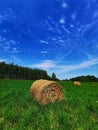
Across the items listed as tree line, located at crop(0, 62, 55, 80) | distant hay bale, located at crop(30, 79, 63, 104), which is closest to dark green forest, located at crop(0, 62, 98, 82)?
tree line, located at crop(0, 62, 55, 80)

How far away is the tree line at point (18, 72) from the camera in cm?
8004

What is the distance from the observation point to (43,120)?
19.5 ft

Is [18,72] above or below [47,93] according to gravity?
above

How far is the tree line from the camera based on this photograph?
8004cm

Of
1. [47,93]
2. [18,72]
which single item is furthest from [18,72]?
[47,93]

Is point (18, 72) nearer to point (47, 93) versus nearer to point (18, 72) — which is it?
point (18, 72)

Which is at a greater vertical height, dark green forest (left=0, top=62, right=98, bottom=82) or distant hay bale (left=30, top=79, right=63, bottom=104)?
dark green forest (left=0, top=62, right=98, bottom=82)

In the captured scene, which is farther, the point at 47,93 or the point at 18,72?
the point at 18,72

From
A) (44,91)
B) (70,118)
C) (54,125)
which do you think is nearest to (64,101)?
(44,91)

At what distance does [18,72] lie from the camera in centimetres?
8388

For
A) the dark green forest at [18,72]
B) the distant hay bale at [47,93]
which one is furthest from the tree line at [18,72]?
the distant hay bale at [47,93]

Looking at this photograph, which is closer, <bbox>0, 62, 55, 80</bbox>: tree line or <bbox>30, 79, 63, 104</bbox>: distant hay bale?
<bbox>30, 79, 63, 104</bbox>: distant hay bale

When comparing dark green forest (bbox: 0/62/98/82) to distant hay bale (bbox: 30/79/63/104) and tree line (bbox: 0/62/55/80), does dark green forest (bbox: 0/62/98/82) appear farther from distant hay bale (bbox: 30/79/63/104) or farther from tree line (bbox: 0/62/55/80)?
distant hay bale (bbox: 30/79/63/104)

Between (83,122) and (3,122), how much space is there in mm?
2472
